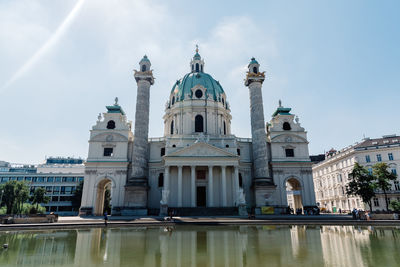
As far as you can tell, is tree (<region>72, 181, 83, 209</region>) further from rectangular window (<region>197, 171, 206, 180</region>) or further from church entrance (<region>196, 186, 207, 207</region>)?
rectangular window (<region>197, 171, 206, 180</region>)

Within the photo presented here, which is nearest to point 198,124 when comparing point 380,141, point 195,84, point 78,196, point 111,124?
point 195,84

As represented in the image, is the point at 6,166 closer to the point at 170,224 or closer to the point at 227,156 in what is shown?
the point at 227,156

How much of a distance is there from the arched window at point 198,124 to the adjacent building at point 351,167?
30711 millimetres

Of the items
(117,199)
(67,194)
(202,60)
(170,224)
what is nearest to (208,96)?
(202,60)

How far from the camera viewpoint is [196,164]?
1615 inches

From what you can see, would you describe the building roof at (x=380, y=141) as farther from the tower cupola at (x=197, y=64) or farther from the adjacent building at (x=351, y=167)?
the tower cupola at (x=197, y=64)

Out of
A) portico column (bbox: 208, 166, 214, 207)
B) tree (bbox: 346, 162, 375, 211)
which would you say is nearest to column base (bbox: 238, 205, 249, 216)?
portico column (bbox: 208, 166, 214, 207)

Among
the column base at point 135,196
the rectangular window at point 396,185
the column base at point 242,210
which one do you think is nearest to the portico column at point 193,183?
the column base at point 135,196

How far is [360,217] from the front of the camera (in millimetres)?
25969

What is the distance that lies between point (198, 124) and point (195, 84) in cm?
896

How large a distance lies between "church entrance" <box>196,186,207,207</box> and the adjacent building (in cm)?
2791

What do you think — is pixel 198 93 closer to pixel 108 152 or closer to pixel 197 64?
pixel 197 64

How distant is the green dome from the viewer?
5425 centimetres

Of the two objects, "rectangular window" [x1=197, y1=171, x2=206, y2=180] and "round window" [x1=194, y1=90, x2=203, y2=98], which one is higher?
"round window" [x1=194, y1=90, x2=203, y2=98]
